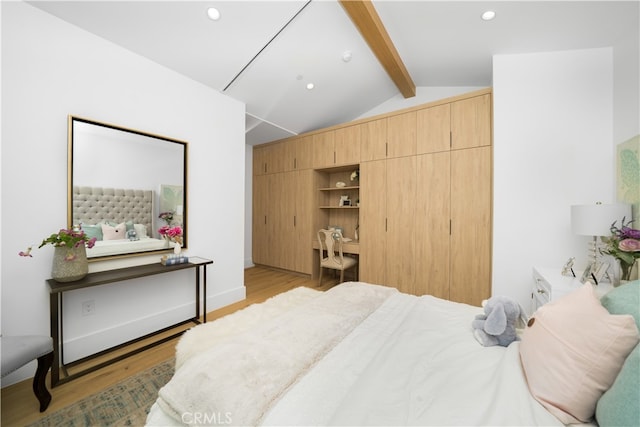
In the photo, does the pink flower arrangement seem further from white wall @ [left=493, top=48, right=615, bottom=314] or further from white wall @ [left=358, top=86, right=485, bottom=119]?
white wall @ [left=358, top=86, right=485, bottom=119]

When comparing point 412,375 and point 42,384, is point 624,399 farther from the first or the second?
point 42,384

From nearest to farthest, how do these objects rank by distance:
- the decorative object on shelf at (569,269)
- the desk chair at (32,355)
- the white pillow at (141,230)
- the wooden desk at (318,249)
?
1. the desk chair at (32,355)
2. the decorative object on shelf at (569,269)
3. the white pillow at (141,230)
4. the wooden desk at (318,249)

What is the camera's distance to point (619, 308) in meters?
0.95

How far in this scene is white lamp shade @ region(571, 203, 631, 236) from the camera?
5.53 feet

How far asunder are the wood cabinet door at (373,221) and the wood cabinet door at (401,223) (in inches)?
2.9

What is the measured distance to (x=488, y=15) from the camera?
203 centimetres

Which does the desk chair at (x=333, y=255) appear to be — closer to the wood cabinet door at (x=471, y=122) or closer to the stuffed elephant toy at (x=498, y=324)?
the wood cabinet door at (x=471, y=122)

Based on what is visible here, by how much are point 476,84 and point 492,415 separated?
12.5ft

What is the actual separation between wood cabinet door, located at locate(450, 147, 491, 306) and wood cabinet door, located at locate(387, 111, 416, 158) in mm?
557

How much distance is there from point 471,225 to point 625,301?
196 cm

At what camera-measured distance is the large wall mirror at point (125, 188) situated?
A: 193 cm

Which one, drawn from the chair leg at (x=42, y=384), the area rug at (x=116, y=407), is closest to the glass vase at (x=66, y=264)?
the chair leg at (x=42, y=384)

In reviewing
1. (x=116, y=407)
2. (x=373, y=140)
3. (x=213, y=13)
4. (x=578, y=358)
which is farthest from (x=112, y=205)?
(x=373, y=140)

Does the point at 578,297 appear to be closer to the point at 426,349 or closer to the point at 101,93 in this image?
the point at 426,349
